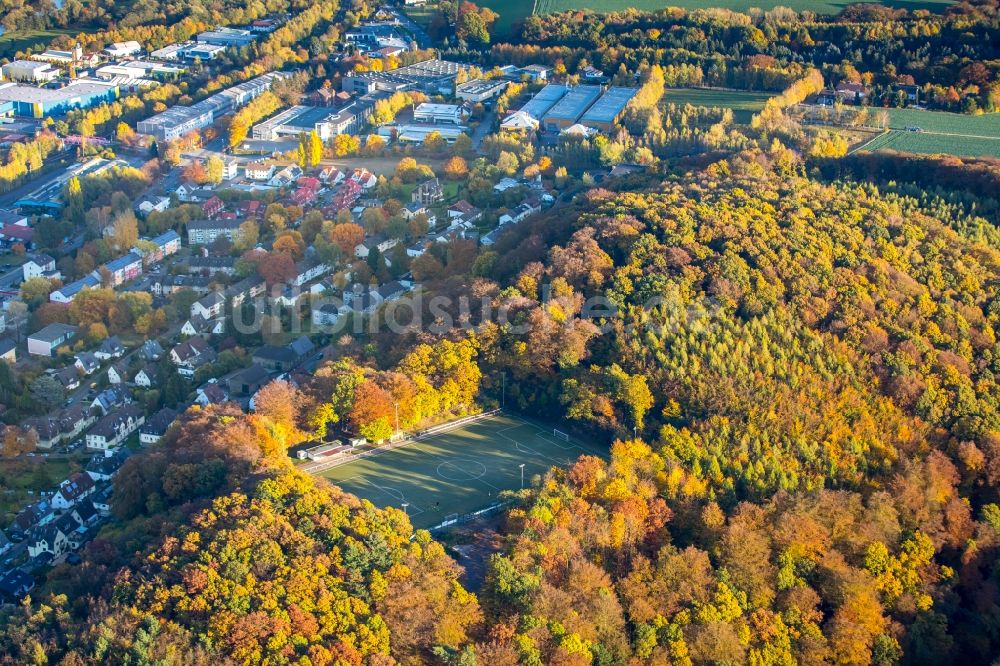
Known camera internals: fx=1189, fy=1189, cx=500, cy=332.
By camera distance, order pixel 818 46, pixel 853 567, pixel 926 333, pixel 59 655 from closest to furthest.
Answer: pixel 59 655 → pixel 853 567 → pixel 926 333 → pixel 818 46

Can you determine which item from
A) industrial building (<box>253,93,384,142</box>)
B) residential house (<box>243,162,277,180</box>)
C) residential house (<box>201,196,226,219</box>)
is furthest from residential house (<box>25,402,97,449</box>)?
industrial building (<box>253,93,384,142</box>)

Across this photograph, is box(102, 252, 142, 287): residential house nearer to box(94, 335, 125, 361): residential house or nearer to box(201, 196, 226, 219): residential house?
box(201, 196, 226, 219): residential house

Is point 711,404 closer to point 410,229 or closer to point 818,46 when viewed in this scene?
point 410,229

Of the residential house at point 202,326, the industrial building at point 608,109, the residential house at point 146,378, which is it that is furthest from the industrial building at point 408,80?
the residential house at point 146,378

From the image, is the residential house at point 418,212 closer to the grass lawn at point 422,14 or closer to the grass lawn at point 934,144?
the grass lawn at point 934,144

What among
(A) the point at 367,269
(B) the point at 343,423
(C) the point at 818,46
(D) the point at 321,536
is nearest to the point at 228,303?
(A) the point at 367,269

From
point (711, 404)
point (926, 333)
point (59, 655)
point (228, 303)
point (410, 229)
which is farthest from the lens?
point (410, 229)
